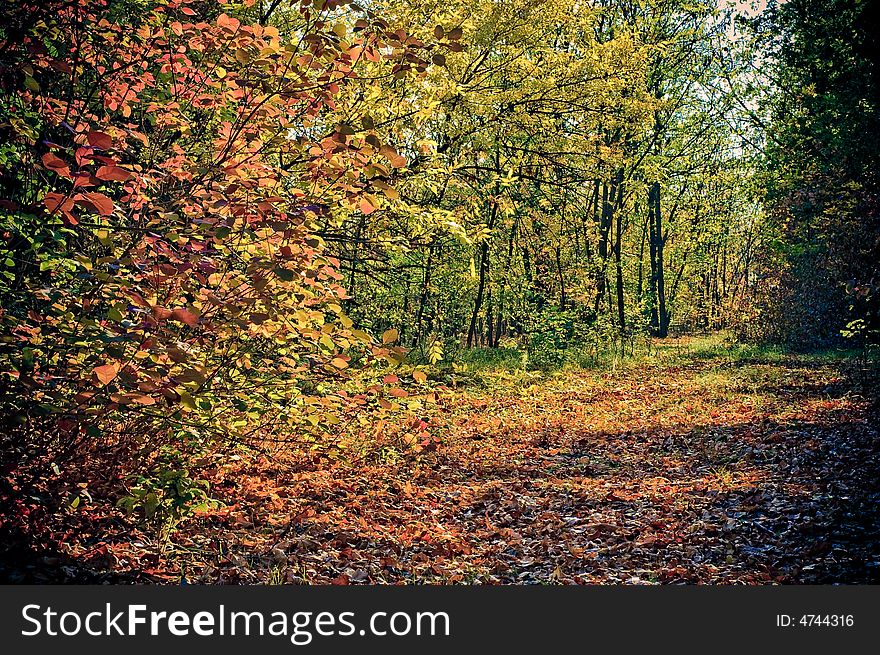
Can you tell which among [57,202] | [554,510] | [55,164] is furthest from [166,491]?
[554,510]

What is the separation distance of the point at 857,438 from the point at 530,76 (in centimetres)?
819

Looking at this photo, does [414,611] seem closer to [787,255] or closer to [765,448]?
[765,448]

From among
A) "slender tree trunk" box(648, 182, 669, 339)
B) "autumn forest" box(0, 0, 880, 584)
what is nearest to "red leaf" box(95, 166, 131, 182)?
"autumn forest" box(0, 0, 880, 584)

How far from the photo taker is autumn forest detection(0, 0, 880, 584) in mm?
4215

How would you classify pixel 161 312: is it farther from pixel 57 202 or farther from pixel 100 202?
pixel 57 202

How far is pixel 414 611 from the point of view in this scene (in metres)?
4.12

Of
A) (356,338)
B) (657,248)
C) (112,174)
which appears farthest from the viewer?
(657,248)

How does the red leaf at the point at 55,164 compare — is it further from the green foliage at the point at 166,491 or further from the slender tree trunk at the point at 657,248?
the slender tree trunk at the point at 657,248

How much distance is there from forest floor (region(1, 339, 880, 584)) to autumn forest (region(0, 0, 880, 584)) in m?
0.04

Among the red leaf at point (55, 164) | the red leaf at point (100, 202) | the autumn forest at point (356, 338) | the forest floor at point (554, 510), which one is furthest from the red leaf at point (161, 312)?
the forest floor at point (554, 510)

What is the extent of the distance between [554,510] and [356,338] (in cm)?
359

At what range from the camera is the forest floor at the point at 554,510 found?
5.27 m

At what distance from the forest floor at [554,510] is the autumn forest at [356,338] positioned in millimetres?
41

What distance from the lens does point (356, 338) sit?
15.0 ft
